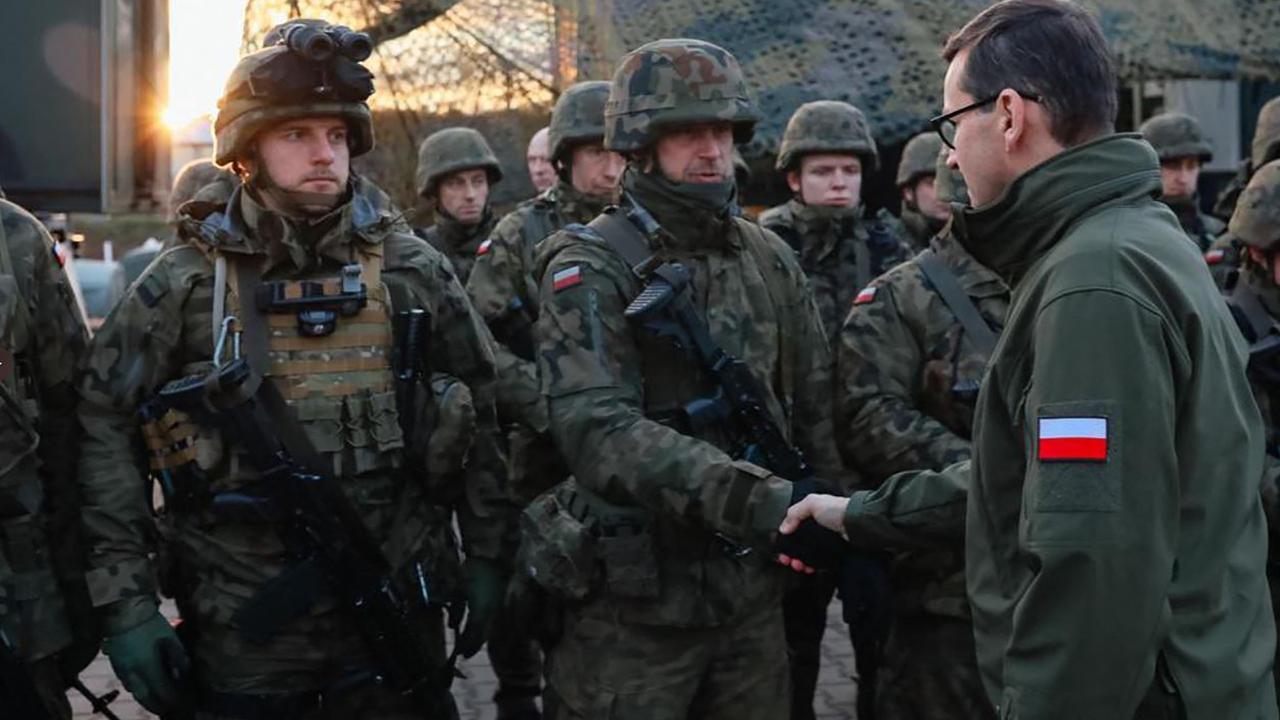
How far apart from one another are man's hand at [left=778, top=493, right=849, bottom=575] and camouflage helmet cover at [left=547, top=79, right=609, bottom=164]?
311 centimetres

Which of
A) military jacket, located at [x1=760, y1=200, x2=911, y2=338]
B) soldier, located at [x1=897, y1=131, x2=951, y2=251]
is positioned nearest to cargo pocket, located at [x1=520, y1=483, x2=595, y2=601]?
military jacket, located at [x1=760, y1=200, x2=911, y2=338]

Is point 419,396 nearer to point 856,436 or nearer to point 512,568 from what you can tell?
point 512,568

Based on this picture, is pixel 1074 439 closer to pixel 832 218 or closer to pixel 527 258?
pixel 527 258

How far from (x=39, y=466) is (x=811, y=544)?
1.98m

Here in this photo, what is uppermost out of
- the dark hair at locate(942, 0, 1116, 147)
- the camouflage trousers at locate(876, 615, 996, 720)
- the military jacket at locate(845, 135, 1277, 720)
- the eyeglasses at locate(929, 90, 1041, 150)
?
the dark hair at locate(942, 0, 1116, 147)

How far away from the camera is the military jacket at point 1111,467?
7.06 ft

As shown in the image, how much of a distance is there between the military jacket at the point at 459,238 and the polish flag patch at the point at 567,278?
419 centimetres

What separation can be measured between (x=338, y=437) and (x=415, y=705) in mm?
734

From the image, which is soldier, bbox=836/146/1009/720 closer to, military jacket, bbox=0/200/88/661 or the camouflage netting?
military jacket, bbox=0/200/88/661

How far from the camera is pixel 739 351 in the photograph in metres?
4.05

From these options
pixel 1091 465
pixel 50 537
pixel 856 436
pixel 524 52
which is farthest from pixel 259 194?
pixel 524 52

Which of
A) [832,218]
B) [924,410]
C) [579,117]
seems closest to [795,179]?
[832,218]

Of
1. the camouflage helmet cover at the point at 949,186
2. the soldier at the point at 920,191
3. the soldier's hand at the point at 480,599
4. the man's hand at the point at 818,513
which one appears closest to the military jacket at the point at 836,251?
the soldier at the point at 920,191

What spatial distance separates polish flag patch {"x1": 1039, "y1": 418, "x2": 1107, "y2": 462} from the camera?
7.06 feet
